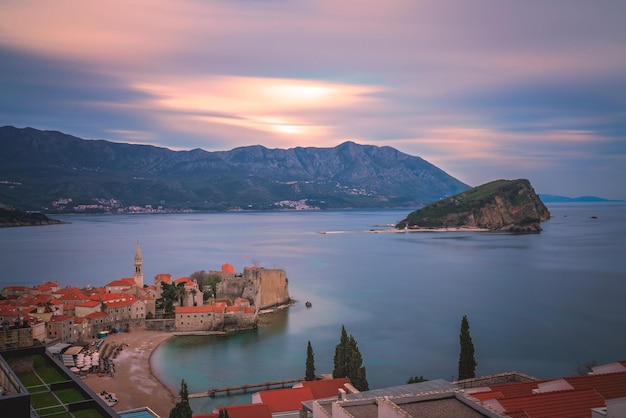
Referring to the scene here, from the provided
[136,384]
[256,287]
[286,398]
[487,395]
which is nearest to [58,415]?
[487,395]

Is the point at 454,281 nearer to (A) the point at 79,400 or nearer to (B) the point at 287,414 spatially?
(B) the point at 287,414

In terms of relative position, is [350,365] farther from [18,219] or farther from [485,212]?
[18,219]

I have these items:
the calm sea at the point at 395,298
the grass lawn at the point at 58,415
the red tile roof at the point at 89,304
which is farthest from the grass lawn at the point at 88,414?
the red tile roof at the point at 89,304

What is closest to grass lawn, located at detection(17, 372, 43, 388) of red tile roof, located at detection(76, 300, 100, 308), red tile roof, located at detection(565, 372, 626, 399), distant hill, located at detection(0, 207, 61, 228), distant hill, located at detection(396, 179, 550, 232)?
red tile roof, located at detection(565, 372, 626, 399)

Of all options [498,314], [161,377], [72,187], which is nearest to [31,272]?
[161,377]

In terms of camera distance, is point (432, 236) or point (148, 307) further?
point (432, 236)

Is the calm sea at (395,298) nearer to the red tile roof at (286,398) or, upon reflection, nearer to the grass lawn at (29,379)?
the red tile roof at (286,398)

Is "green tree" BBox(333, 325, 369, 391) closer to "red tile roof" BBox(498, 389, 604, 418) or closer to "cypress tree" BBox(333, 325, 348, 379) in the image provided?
"cypress tree" BBox(333, 325, 348, 379)
